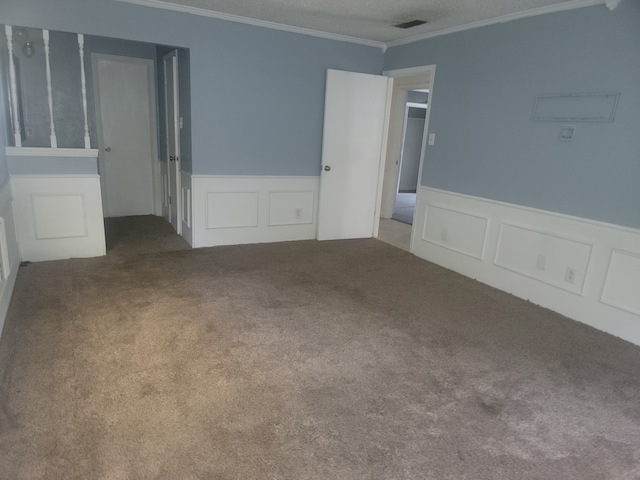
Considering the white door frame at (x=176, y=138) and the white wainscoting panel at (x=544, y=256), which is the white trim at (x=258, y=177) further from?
the white wainscoting panel at (x=544, y=256)

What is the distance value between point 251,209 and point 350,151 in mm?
1410

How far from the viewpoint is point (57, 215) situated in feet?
12.7

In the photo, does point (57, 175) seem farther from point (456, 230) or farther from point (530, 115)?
point (530, 115)

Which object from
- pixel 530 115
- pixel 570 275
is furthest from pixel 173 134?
pixel 570 275

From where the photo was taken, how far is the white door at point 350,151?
4.88 meters

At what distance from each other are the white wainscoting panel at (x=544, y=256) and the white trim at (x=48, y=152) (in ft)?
12.8

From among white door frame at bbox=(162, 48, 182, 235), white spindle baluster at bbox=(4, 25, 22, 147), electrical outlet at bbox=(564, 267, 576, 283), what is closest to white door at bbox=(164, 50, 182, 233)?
white door frame at bbox=(162, 48, 182, 235)

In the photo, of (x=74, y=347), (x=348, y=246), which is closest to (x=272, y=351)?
(x=74, y=347)

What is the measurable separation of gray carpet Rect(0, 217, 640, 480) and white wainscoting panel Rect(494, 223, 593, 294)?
11.9 inches

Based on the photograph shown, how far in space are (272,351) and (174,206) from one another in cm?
331

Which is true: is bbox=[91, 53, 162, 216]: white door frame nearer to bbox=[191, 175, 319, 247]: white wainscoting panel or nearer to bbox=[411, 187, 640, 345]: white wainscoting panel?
bbox=[191, 175, 319, 247]: white wainscoting panel

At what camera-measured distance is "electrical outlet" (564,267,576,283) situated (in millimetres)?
3303

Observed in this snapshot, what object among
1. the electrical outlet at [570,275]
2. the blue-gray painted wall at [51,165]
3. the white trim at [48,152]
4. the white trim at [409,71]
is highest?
the white trim at [409,71]

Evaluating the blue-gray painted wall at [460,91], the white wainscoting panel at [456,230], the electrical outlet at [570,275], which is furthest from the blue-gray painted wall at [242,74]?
the electrical outlet at [570,275]
